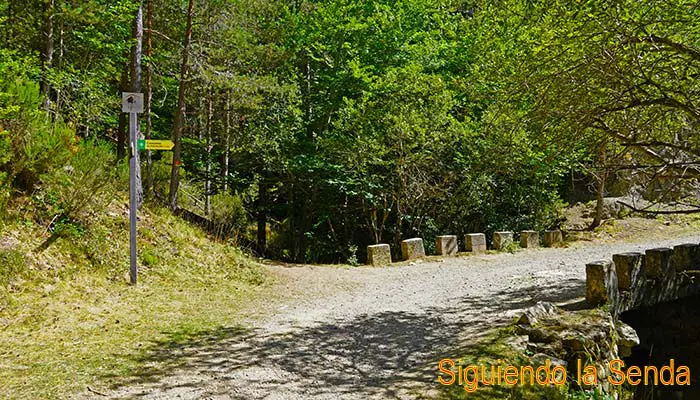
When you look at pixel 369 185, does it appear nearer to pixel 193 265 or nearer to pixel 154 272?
pixel 193 265

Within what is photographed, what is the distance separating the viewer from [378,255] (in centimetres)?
1096

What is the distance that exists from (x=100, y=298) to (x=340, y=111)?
8.14 m

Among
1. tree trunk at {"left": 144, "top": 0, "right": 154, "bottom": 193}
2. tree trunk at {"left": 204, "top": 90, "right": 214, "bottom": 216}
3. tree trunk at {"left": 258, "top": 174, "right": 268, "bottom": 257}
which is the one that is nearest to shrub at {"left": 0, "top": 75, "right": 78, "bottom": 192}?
tree trunk at {"left": 144, "top": 0, "right": 154, "bottom": 193}

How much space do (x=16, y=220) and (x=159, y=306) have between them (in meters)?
2.37

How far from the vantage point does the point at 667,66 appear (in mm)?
4961

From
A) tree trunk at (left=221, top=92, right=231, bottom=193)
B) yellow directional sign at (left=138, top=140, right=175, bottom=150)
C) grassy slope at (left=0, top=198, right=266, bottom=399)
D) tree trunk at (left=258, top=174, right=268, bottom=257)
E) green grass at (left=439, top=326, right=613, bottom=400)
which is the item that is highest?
tree trunk at (left=221, top=92, right=231, bottom=193)

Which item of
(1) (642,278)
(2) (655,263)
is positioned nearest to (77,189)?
(1) (642,278)

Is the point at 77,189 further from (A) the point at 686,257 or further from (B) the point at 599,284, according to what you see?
(A) the point at 686,257

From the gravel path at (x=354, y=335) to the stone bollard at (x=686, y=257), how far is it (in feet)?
Result: 4.84

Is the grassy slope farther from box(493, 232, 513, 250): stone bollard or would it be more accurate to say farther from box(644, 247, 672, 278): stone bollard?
box(493, 232, 513, 250): stone bollard

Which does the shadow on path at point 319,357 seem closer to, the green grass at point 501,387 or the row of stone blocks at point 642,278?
the green grass at point 501,387

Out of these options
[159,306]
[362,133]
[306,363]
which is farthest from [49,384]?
[362,133]

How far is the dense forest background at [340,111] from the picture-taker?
211 inches

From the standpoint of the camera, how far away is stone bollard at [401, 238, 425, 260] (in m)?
11.5
